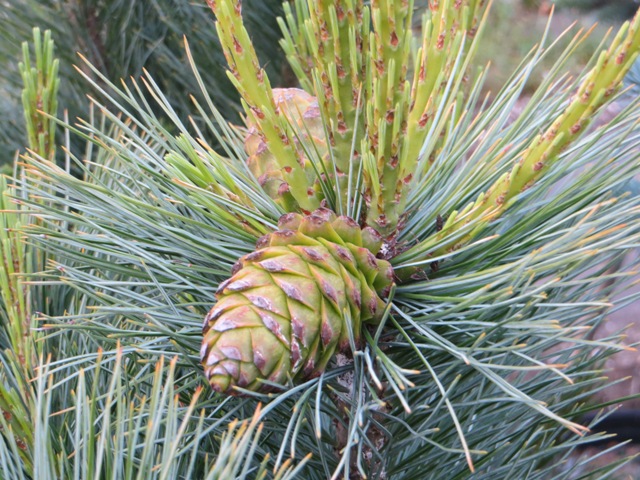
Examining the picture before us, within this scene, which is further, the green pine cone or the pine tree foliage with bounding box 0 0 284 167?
the pine tree foliage with bounding box 0 0 284 167

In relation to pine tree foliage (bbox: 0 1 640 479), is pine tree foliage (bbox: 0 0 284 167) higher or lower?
higher

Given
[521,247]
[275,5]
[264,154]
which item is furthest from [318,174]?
[275,5]

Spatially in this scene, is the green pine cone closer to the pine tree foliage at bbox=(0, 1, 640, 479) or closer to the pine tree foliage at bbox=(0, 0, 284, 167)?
the pine tree foliage at bbox=(0, 1, 640, 479)

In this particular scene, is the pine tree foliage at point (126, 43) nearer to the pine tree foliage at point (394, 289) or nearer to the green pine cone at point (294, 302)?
the pine tree foliage at point (394, 289)

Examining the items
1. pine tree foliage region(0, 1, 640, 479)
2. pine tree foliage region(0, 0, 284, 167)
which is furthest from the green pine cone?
pine tree foliage region(0, 0, 284, 167)

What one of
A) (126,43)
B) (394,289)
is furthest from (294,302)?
(126,43)

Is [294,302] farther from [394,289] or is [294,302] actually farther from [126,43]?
[126,43]

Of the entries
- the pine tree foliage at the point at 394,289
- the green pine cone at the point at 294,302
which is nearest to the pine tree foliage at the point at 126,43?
the pine tree foliage at the point at 394,289
